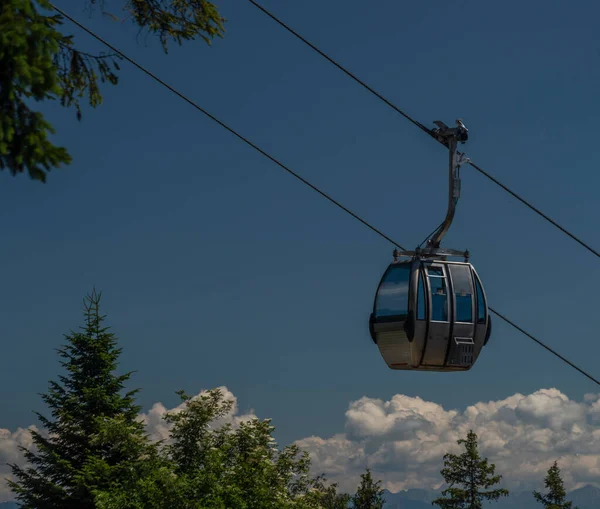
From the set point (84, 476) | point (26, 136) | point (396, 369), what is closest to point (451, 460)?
point (84, 476)

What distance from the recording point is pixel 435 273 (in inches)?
575

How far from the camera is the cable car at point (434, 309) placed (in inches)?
562

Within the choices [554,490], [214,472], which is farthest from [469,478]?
[214,472]

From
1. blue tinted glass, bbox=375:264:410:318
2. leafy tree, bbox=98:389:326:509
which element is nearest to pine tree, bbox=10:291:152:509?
leafy tree, bbox=98:389:326:509

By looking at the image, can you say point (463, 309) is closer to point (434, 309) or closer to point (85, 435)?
point (434, 309)

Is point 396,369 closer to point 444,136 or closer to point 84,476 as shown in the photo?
point 444,136

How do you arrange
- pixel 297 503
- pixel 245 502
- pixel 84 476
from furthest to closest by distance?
pixel 84 476, pixel 297 503, pixel 245 502

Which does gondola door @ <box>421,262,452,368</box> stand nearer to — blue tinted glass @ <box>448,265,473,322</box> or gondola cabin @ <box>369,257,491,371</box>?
gondola cabin @ <box>369,257,491,371</box>

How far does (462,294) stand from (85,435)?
30.8 metres

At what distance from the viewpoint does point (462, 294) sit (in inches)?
573

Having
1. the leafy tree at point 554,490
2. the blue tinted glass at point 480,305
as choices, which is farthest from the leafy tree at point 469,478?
the blue tinted glass at point 480,305

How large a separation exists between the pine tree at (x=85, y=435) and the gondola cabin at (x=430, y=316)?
86.7ft

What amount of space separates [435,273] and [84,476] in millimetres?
28983

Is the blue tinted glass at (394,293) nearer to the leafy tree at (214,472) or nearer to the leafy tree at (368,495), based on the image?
the leafy tree at (214,472)
